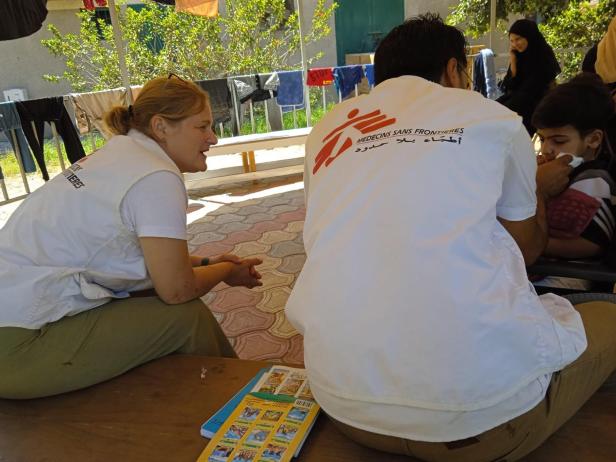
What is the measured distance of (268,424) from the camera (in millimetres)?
1086

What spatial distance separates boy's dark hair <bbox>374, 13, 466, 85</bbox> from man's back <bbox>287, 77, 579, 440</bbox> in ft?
1.20

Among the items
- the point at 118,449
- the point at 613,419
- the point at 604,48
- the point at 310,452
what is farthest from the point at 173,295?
the point at 604,48

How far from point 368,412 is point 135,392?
0.70 meters

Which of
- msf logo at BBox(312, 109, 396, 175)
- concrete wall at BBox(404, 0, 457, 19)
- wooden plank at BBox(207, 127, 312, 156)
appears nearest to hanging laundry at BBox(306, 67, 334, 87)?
wooden plank at BBox(207, 127, 312, 156)

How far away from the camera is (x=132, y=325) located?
1361 millimetres

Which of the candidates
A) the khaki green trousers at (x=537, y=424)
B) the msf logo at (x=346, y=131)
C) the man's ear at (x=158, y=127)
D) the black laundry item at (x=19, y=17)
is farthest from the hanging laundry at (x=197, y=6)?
the khaki green trousers at (x=537, y=424)

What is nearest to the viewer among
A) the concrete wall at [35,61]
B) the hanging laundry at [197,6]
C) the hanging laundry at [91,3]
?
the hanging laundry at [197,6]

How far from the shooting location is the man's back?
765mm

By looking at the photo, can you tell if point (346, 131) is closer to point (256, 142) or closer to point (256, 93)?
point (256, 142)

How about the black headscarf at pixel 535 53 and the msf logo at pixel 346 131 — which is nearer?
the msf logo at pixel 346 131

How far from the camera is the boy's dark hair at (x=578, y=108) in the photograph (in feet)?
4.85

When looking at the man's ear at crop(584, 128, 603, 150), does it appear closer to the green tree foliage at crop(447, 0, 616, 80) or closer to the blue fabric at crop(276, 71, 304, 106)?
the blue fabric at crop(276, 71, 304, 106)

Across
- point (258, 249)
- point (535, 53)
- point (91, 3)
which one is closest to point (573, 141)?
→ point (258, 249)

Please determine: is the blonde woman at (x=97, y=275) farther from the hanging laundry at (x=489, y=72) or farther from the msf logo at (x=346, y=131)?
the hanging laundry at (x=489, y=72)
